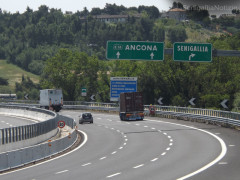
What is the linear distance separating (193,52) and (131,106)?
16.3 metres

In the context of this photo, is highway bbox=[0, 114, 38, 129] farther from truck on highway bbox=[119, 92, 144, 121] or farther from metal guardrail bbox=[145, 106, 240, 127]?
metal guardrail bbox=[145, 106, 240, 127]

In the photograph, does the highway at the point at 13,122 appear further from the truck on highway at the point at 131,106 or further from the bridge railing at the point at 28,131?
the truck on highway at the point at 131,106

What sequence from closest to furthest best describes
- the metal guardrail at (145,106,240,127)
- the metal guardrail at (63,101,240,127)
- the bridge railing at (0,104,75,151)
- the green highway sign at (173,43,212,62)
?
the bridge railing at (0,104,75,151), the green highway sign at (173,43,212,62), the metal guardrail at (145,106,240,127), the metal guardrail at (63,101,240,127)

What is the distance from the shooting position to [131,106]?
55875 mm

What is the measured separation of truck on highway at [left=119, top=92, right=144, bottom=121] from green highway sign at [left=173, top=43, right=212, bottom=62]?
15602 millimetres

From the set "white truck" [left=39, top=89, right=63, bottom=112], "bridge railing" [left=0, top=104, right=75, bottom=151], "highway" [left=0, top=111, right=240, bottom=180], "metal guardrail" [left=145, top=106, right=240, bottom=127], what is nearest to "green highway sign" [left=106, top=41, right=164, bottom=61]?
"highway" [left=0, top=111, right=240, bottom=180]

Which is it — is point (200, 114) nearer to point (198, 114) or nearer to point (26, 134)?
point (198, 114)

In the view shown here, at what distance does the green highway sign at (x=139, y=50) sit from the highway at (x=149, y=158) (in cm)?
589

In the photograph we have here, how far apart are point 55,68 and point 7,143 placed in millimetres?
97235

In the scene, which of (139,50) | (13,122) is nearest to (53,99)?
(13,122)

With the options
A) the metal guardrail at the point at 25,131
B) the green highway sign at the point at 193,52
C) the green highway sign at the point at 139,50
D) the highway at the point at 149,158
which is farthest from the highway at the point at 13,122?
the green highway sign at the point at 193,52

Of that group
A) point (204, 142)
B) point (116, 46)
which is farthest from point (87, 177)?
point (116, 46)

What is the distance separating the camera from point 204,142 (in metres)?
34.0

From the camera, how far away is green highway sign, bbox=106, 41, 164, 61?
1622 inches
